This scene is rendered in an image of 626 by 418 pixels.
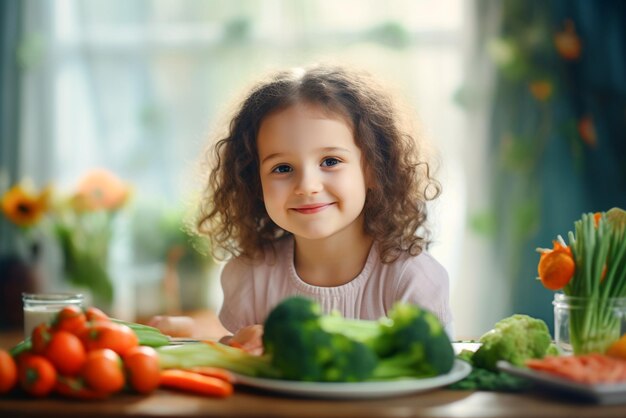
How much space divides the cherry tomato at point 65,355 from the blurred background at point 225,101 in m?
2.14

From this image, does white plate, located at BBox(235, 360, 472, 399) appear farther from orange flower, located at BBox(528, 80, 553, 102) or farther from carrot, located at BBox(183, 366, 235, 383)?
orange flower, located at BBox(528, 80, 553, 102)

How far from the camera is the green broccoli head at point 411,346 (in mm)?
1127

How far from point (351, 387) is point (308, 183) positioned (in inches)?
23.6

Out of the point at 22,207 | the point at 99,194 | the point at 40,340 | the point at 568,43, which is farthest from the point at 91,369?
the point at 568,43

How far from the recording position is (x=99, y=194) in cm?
349

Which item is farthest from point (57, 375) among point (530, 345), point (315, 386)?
point (530, 345)

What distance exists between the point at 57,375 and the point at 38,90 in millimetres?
2883

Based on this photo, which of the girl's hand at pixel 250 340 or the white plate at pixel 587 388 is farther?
the girl's hand at pixel 250 340

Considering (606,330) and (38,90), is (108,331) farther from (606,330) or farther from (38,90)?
(38,90)

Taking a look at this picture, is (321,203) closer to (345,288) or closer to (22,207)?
(345,288)

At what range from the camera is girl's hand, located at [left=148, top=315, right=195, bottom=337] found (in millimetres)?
1684

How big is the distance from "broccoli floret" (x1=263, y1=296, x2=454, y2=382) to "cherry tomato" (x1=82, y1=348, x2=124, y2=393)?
0.20 meters

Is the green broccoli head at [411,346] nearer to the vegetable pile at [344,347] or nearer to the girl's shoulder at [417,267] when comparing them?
the vegetable pile at [344,347]

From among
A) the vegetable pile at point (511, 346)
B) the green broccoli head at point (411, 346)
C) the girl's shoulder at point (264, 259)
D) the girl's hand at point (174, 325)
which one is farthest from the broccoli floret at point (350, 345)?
the girl's shoulder at point (264, 259)
